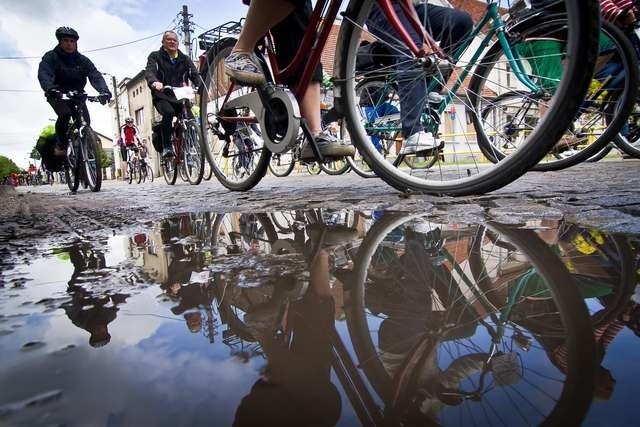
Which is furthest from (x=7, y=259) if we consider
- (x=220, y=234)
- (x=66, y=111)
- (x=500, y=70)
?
(x=66, y=111)

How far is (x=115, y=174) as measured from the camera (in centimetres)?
3447

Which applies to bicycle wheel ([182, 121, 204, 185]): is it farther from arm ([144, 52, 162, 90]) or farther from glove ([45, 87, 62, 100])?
glove ([45, 87, 62, 100])

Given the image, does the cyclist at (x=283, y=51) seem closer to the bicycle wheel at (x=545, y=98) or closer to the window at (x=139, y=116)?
the bicycle wheel at (x=545, y=98)

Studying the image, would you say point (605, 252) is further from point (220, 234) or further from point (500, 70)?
point (500, 70)

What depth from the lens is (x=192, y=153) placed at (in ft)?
17.5

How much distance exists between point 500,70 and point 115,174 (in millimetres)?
37318

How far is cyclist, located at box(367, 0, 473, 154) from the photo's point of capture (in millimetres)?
1855

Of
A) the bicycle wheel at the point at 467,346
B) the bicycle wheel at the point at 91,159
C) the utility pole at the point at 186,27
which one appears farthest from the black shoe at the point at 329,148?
the utility pole at the point at 186,27

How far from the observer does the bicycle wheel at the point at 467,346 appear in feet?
1.00

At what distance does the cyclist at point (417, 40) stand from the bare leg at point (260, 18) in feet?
1.32

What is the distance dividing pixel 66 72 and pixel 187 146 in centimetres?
157

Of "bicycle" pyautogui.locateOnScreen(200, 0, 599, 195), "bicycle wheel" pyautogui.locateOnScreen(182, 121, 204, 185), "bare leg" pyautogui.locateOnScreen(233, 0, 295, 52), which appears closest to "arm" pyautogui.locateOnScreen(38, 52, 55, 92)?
"bicycle wheel" pyautogui.locateOnScreen(182, 121, 204, 185)

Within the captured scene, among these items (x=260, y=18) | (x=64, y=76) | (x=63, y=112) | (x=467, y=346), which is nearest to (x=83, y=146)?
(x=63, y=112)

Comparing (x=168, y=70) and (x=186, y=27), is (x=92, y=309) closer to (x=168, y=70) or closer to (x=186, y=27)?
(x=168, y=70)
